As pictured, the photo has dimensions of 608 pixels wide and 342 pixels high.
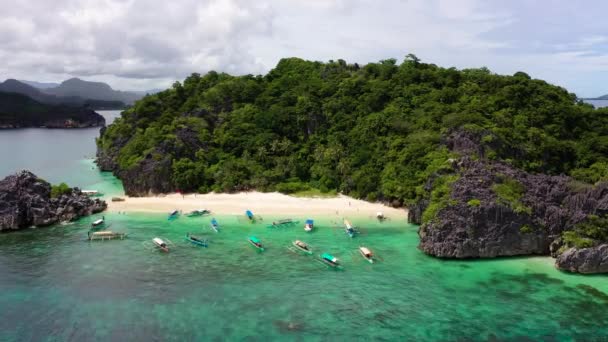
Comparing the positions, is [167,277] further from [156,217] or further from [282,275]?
[156,217]

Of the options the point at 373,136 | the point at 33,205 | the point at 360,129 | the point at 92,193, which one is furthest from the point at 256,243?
the point at 92,193

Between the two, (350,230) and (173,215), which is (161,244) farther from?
(350,230)

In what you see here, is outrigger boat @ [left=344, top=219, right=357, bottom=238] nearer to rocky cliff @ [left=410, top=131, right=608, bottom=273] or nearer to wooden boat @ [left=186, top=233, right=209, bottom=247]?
rocky cliff @ [left=410, top=131, right=608, bottom=273]

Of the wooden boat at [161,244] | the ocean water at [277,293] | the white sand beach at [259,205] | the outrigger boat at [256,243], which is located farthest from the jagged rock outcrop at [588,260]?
the wooden boat at [161,244]

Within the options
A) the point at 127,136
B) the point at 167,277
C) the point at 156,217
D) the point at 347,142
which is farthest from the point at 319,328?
the point at 127,136

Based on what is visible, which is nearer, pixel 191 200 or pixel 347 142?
pixel 191 200

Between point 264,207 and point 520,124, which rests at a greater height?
point 520,124

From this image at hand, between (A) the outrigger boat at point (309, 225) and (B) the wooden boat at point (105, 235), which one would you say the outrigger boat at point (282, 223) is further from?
(B) the wooden boat at point (105, 235)
